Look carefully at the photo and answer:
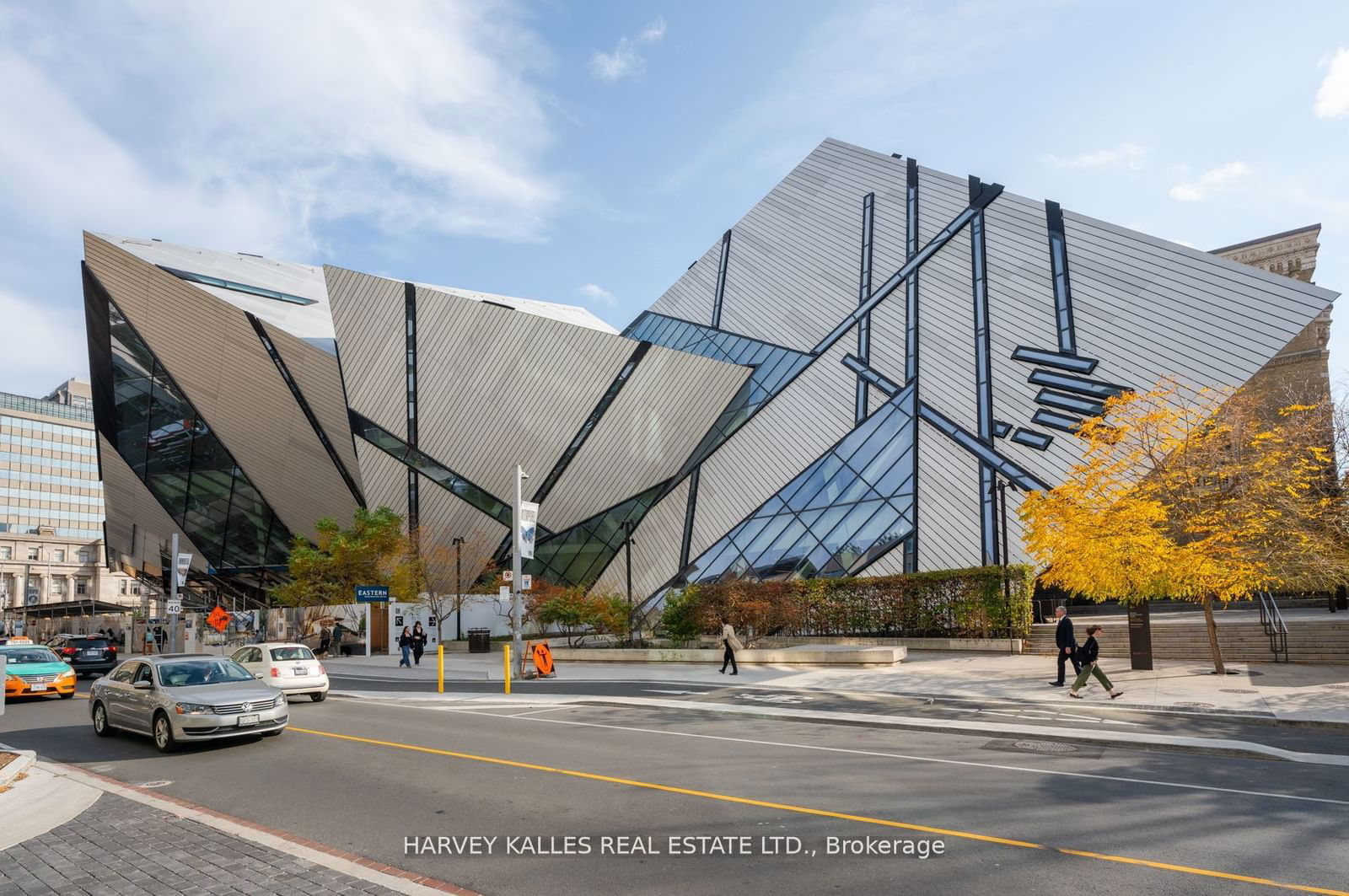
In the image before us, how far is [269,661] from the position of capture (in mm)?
19609

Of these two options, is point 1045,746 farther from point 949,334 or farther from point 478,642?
point 478,642

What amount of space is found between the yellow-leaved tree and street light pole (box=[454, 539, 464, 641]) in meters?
25.3

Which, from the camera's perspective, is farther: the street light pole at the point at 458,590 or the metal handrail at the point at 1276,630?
the street light pole at the point at 458,590

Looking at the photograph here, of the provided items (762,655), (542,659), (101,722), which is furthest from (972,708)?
(101,722)

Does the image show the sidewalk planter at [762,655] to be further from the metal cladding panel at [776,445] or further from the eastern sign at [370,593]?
the eastern sign at [370,593]

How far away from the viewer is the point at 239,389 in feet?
154

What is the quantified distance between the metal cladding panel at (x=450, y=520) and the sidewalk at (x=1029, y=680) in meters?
15.2

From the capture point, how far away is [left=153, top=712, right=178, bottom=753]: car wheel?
40.9ft

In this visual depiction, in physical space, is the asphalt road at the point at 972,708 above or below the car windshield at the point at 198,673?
below

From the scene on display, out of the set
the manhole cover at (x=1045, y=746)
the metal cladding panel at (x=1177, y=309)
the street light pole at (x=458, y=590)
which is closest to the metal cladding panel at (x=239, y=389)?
the street light pole at (x=458, y=590)

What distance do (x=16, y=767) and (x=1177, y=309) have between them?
32.8 m

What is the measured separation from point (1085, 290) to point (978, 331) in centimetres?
399

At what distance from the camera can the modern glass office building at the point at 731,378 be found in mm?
29781

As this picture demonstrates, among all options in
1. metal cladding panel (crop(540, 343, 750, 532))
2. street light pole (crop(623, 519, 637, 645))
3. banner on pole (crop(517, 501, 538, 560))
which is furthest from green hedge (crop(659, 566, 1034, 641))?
metal cladding panel (crop(540, 343, 750, 532))
